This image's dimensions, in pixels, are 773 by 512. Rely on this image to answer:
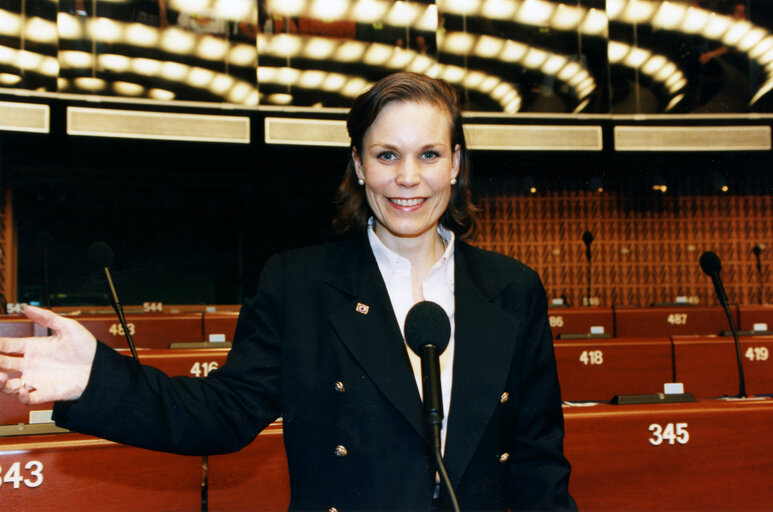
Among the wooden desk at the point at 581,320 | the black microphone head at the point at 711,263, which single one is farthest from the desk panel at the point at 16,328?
the wooden desk at the point at 581,320

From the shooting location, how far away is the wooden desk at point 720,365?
4.07 m

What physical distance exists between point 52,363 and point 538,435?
100cm

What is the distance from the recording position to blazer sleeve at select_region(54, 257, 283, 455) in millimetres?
1062

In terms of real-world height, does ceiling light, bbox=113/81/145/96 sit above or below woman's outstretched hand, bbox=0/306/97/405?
above

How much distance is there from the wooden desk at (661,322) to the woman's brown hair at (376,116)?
5672 millimetres

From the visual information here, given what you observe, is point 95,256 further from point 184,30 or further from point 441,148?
point 184,30

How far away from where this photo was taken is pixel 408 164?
1.39 m

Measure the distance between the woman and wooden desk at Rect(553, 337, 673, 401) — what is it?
2.73 m

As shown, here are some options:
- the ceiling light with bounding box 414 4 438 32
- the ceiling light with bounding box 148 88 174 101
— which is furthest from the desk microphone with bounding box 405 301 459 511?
the ceiling light with bounding box 414 4 438 32

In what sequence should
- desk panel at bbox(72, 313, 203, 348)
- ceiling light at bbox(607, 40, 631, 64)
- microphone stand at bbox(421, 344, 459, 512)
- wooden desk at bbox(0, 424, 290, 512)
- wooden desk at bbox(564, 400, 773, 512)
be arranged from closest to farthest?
microphone stand at bbox(421, 344, 459, 512) → wooden desk at bbox(0, 424, 290, 512) → wooden desk at bbox(564, 400, 773, 512) → desk panel at bbox(72, 313, 203, 348) → ceiling light at bbox(607, 40, 631, 64)

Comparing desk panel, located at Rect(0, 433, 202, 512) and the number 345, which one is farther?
the number 345

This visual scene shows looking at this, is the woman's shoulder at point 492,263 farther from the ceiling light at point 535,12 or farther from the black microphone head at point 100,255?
the ceiling light at point 535,12

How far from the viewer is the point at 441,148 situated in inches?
55.8

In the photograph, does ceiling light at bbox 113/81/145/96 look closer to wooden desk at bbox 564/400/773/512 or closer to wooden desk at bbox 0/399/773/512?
wooden desk at bbox 0/399/773/512
